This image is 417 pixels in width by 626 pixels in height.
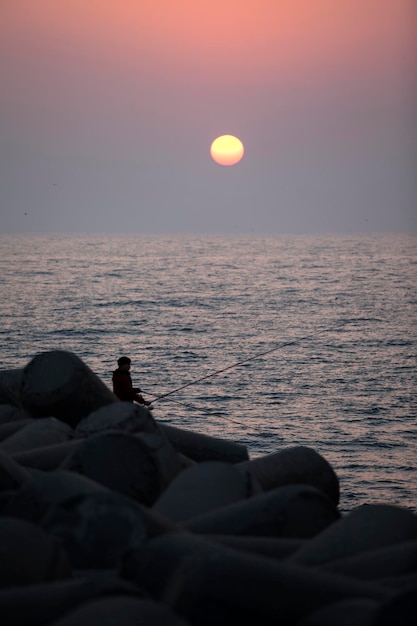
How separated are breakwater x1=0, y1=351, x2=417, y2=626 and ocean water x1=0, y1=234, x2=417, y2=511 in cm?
1155

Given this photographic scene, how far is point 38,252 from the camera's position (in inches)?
5591

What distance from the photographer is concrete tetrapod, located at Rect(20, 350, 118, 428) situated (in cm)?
874

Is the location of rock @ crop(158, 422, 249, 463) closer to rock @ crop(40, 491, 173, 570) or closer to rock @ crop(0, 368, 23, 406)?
rock @ crop(0, 368, 23, 406)

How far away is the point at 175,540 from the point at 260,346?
47784mm

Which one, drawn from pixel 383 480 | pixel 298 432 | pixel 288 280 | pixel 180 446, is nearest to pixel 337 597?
pixel 180 446

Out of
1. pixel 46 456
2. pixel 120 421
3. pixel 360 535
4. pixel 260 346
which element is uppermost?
pixel 120 421

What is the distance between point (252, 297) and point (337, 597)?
74.9 m

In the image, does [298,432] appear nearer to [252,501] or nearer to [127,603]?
[252,501]

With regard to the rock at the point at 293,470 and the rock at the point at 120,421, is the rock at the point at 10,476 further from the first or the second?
the rock at the point at 293,470

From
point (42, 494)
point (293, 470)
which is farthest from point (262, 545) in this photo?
point (293, 470)

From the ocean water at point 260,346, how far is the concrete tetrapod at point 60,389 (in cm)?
915

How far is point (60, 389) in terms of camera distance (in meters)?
8.73

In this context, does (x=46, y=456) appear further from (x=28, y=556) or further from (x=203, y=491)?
(x=28, y=556)

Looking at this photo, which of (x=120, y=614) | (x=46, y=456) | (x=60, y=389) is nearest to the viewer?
(x=120, y=614)
